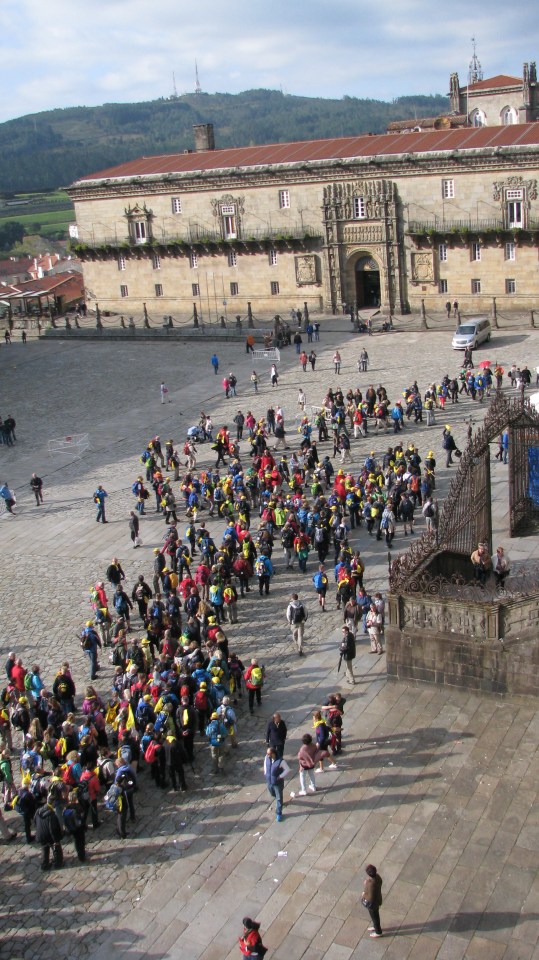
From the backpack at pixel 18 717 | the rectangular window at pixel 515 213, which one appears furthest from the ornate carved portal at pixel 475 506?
the rectangular window at pixel 515 213

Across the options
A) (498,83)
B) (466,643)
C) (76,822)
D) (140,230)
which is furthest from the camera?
(498,83)

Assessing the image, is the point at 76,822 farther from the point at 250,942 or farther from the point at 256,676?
the point at 256,676

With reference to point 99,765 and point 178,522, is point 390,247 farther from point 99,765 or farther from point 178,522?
point 99,765

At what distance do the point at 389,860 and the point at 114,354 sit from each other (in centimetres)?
4137

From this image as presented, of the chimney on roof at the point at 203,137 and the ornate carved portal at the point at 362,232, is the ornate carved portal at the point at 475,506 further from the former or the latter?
the chimney on roof at the point at 203,137

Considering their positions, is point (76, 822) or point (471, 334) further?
point (471, 334)

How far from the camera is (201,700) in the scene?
16.6 metres

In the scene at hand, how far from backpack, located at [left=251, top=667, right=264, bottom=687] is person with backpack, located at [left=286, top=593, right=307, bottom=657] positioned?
7.10 feet

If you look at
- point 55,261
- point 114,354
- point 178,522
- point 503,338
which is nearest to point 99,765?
point 178,522

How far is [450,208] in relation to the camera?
50.2 meters

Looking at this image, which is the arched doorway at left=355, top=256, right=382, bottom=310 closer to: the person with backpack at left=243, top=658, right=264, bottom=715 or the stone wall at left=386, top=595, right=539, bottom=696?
the stone wall at left=386, top=595, right=539, bottom=696

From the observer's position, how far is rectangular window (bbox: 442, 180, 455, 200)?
164ft

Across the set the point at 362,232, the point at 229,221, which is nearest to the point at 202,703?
the point at 362,232

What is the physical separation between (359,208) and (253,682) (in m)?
39.6
